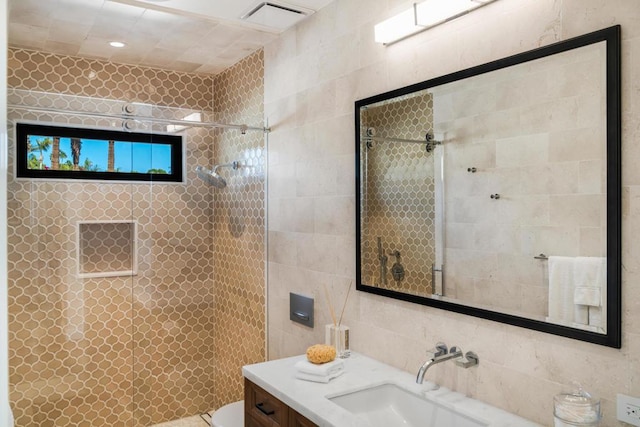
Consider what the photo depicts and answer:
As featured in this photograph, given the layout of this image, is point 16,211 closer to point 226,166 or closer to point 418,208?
point 226,166

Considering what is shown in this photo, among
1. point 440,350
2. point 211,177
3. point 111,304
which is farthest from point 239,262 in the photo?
point 440,350

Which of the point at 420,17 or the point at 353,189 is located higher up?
the point at 420,17

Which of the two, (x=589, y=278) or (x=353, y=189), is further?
(x=353, y=189)

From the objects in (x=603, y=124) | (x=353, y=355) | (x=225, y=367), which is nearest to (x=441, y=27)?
Answer: (x=603, y=124)

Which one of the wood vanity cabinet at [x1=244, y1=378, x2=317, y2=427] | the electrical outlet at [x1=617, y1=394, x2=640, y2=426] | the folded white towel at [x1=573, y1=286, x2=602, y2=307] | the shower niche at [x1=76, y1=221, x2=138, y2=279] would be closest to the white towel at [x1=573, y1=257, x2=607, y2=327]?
the folded white towel at [x1=573, y1=286, x2=602, y2=307]

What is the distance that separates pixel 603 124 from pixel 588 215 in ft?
0.82

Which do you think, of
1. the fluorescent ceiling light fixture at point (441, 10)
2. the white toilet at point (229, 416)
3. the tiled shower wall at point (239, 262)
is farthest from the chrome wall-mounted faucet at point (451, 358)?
the tiled shower wall at point (239, 262)

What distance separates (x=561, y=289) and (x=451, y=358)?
0.48 m

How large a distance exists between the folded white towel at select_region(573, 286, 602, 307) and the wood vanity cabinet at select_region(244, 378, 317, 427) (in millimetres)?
918

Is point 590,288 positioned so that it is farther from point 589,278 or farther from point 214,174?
point 214,174

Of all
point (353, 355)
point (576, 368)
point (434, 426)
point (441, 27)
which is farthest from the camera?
point (353, 355)

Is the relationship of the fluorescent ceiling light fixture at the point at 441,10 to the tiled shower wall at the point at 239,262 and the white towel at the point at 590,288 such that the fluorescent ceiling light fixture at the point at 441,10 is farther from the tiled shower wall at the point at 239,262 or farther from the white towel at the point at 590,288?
the tiled shower wall at the point at 239,262

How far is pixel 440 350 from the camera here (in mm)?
1787

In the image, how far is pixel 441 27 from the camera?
1.85 metres
